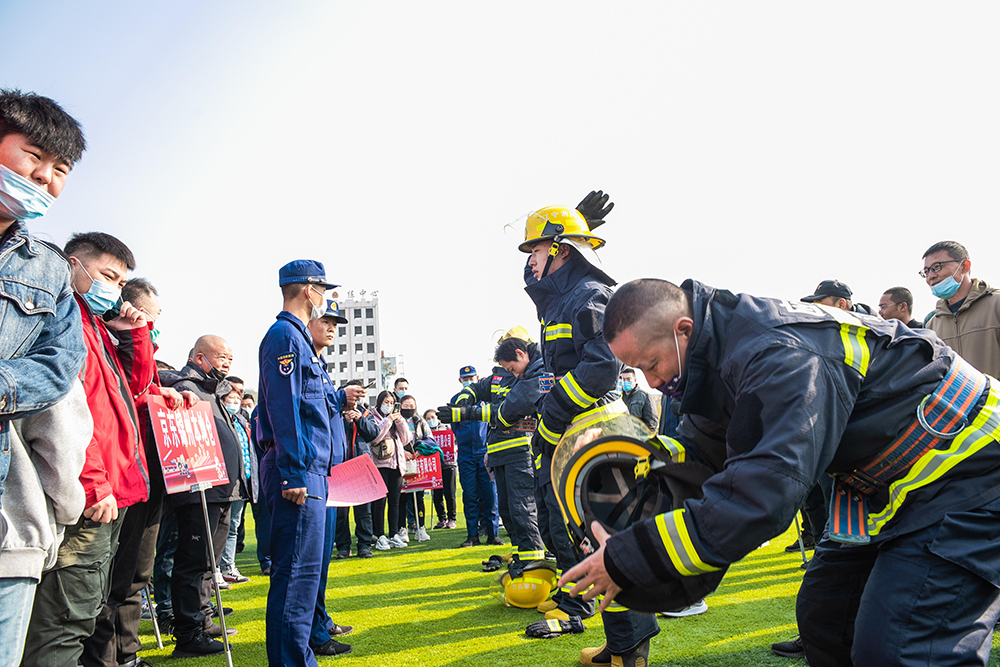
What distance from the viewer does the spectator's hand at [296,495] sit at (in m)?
3.85

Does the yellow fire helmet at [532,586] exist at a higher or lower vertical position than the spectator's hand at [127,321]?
lower

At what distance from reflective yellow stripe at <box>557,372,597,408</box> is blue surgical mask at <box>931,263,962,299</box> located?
4.19 meters

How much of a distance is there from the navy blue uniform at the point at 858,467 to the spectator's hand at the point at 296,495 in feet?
7.41

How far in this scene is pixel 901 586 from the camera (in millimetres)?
2279

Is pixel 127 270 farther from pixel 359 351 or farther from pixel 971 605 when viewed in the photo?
pixel 359 351

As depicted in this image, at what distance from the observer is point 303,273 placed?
454cm

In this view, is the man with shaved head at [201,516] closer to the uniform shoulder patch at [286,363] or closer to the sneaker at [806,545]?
the uniform shoulder patch at [286,363]

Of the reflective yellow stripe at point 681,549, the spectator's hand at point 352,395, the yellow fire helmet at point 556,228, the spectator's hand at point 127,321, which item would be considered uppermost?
the yellow fire helmet at point 556,228

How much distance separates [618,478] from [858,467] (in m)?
0.89

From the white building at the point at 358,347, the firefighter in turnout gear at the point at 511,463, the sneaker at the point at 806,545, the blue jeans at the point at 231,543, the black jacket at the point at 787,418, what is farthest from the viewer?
the white building at the point at 358,347

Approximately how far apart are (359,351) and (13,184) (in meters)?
93.3

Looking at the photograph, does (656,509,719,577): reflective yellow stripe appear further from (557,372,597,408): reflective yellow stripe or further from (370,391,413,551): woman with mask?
(370,391,413,551): woman with mask

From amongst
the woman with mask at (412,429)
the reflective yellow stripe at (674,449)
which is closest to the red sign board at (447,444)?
the woman with mask at (412,429)

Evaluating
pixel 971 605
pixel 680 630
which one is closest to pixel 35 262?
pixel 971 605
